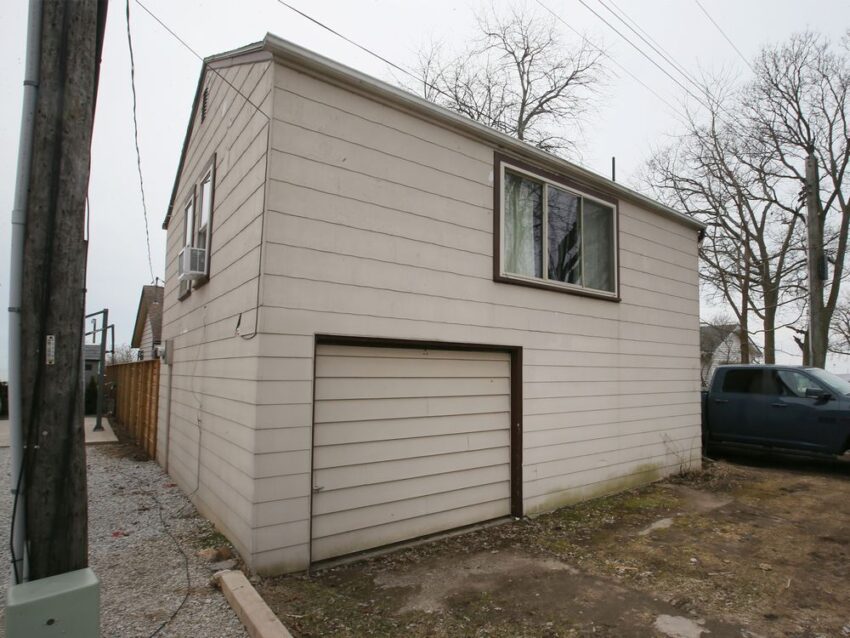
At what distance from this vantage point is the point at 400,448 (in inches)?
193

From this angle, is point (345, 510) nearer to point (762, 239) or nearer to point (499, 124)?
point (499, 124)

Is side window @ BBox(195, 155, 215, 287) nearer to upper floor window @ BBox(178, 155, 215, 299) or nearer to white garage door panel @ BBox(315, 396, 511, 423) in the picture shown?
upper floor window @ BBox(178, 155, 215, 299)

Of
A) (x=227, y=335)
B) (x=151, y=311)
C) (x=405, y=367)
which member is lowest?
(x=405, y=367)

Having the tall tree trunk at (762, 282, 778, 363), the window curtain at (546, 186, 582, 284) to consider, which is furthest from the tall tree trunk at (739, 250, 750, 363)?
the window curtain at (546, 186, 582, 284)

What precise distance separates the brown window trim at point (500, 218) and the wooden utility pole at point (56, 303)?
4.02 metres

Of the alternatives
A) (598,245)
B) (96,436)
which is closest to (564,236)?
(598,245)

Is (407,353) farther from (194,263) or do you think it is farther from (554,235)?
(194,263)

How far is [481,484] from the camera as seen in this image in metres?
5.56

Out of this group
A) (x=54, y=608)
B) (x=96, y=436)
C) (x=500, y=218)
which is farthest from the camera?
(x=96, y=436)

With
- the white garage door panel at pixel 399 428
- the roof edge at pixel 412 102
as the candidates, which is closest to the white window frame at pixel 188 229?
the roof edge at pixel 412 102

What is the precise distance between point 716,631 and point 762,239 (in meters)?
23.4

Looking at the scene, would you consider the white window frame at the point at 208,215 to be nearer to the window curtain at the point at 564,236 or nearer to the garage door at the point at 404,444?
the garage door at the point at 404,444

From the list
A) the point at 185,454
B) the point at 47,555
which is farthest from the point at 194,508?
the point at 47,555

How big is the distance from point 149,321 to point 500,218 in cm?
1583
